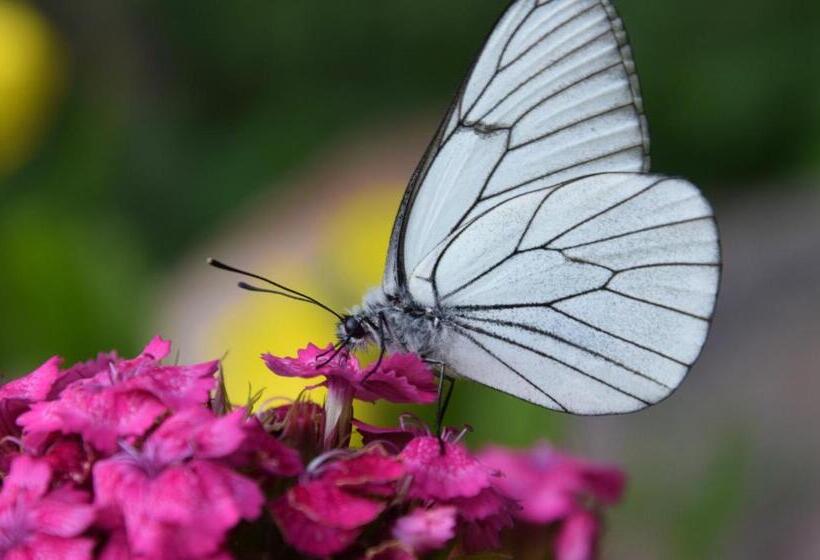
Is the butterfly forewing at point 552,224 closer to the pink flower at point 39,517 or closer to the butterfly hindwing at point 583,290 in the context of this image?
the butterfly hindwing at point 583,290

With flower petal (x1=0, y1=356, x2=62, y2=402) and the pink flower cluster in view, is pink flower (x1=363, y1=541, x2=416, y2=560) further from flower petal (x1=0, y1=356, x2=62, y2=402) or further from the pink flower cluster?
flower petal (x1=0, y1=356, x2=62, y2=402)

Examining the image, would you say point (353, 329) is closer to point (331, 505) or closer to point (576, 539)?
point (576, 539)

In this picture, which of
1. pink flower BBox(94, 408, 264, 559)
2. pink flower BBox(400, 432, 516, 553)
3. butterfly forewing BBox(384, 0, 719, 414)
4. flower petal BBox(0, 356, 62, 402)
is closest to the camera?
pink flower BBox(94, 408, 264, 559)

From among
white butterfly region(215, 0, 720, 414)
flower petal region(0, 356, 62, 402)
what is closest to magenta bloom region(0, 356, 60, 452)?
flower petal region(0, 356, 62, 402)

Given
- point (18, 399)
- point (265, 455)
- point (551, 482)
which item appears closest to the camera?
point (265, 455)

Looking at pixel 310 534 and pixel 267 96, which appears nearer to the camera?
pixel 310 534

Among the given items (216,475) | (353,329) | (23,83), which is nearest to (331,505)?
(216,475)
